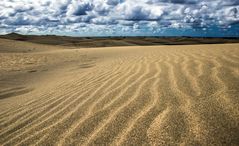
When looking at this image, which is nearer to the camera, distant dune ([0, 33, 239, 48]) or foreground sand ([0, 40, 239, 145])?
foreground sand ([0, 40, 239, 145])

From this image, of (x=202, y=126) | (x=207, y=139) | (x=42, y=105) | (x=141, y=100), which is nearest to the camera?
(x=207, y=139)

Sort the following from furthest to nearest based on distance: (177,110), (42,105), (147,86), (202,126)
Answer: (147,86) < (42,105) < (177,110) < (202,126)

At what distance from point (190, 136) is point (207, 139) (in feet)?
0.41

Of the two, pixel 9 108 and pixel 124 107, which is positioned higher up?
pixel 124 107

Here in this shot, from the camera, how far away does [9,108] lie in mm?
3605

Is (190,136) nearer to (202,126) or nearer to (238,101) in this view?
(202,126)

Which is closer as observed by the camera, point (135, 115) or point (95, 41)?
point (135, 115)

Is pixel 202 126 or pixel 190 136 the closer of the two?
pixel 190 136

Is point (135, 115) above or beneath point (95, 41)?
above

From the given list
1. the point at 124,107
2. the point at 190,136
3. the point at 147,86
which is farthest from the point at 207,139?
the point at 147,86

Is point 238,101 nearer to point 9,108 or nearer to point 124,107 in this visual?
point 124,107

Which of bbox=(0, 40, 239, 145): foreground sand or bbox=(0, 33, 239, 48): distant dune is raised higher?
bbox=(0, 40, 239, 145): foreground sand

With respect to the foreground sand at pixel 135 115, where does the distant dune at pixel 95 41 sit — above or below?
below

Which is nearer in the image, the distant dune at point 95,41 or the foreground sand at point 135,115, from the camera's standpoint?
the foreground sand at point 135,115
